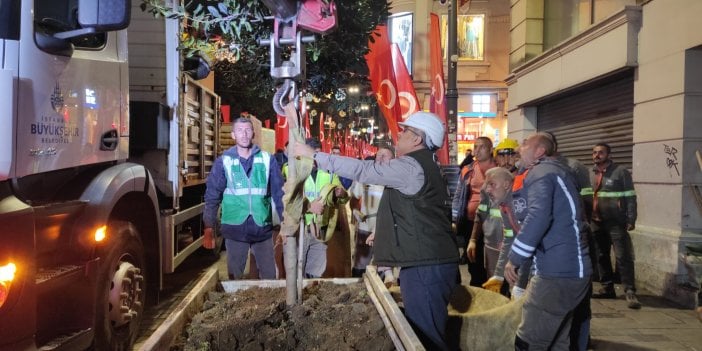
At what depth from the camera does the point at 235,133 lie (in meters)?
5.12

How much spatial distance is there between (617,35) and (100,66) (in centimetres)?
719

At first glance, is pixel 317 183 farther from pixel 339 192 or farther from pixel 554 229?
pixel 554 229

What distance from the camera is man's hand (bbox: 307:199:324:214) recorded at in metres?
5.45

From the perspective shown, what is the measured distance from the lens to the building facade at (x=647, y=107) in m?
6.48

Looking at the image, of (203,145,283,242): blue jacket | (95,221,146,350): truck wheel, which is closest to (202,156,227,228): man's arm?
(203,145,283,242): blue jacket

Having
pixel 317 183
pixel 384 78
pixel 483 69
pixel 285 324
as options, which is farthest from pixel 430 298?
pixel 483 69

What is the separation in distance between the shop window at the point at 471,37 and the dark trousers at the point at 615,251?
15230mm

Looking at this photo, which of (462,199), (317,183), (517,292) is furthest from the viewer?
(462,199)

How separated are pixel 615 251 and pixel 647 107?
210 centimetres

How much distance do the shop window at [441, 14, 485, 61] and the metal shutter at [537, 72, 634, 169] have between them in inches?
425

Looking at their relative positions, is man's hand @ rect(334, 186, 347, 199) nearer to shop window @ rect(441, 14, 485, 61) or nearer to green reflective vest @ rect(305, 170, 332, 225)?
green reflective vest @ rect(305, 170, 332, 225)

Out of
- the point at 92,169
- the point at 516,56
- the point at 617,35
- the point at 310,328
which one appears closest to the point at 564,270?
the point at 310,328

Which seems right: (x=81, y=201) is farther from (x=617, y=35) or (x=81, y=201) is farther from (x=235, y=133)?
(x=617, y=35)

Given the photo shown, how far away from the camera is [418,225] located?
10.5 ft
